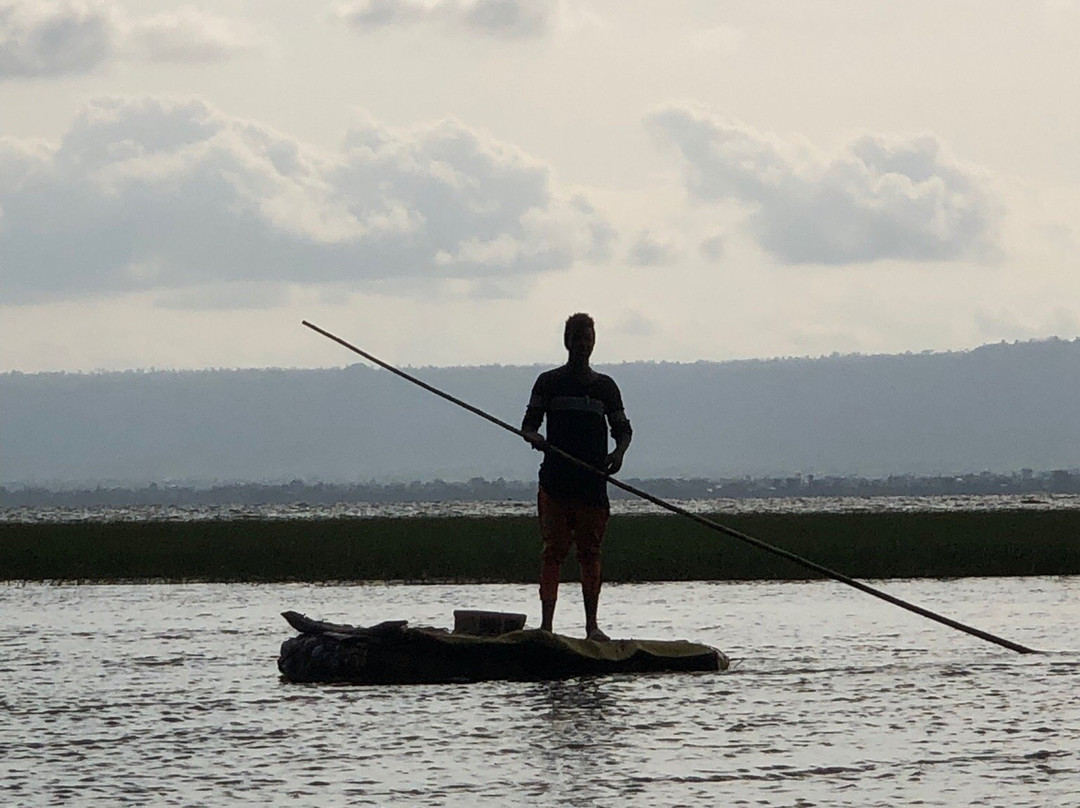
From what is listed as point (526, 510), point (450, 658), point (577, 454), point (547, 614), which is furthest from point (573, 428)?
point (526, 510)

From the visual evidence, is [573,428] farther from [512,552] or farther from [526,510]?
[526,510]

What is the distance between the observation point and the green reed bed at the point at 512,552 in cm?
2759

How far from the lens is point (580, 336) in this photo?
45.3 ft

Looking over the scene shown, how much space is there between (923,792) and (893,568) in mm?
19624

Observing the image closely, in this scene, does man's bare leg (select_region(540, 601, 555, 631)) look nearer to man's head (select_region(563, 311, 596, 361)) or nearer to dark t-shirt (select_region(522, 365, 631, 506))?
dark t-shirt (select_region(522, 365, 631, 506))

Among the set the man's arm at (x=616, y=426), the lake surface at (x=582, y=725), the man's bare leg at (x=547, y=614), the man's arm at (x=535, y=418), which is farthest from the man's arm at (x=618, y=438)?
the lake surface at (x=582, y=725)

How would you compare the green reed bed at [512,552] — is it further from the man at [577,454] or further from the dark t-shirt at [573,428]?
the dark t-shirt at [573,428]

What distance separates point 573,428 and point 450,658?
1720mm

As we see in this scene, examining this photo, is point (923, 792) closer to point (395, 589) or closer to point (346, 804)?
point (346, 804)

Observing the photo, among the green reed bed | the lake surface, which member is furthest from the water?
the lake surface

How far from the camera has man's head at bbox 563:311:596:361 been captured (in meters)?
13.8

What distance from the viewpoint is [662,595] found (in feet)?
72.1

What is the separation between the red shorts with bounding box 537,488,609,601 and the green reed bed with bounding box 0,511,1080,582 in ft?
38.7

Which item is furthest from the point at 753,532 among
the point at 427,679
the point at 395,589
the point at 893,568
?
the point at 427,679
